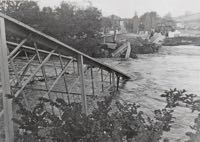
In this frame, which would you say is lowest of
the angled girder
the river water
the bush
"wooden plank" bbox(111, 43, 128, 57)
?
the river water

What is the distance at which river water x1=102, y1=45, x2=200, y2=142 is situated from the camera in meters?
9.41

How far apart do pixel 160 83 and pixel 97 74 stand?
11.4ft

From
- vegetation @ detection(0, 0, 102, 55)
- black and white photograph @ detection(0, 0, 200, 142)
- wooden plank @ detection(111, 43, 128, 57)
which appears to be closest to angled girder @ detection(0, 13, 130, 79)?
black and white photograph @ detection(0, 0, 200, 142)

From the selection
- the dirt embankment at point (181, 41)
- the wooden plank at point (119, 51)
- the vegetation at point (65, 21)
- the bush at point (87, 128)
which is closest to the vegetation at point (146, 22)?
the wooden plank at point (119, 51)

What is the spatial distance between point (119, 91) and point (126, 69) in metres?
6.45

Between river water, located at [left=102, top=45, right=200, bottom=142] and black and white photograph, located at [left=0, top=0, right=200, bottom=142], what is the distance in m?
0.04

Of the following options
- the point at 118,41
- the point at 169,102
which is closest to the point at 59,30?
the point at 118,41

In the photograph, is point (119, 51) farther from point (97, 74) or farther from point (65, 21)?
point (97, 74)

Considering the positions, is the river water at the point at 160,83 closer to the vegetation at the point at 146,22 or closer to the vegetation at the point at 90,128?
the vegetation at the point at 146,22

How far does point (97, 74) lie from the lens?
52.9 ft

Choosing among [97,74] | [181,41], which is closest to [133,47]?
[181,41]

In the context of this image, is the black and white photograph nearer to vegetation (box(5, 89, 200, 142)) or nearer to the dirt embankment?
vegetation (box(5, 89, 200, 142))

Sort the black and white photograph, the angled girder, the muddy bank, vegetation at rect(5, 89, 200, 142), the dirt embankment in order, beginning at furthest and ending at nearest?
the dirt embankment → the muddy bank → the angled girder → the black and white photograph → vegetation at rect(5, 89, 200, 142)

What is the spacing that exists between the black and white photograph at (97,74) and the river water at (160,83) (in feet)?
0.13
